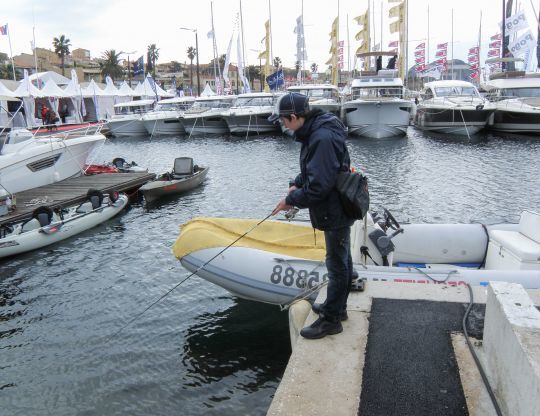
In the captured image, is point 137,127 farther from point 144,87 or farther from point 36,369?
point 36,369

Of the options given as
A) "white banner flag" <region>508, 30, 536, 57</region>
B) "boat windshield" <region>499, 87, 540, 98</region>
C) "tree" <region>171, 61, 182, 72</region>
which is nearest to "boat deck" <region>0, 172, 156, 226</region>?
"boat windshield" <region>499, 87, 540, 98</region>

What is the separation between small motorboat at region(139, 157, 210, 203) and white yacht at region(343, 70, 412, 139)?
14.2m

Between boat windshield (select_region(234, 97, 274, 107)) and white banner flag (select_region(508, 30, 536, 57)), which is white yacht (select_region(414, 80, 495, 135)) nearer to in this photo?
white banner flag (select_region(508, 30, 536, 57))

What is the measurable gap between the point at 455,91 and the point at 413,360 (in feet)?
98.8

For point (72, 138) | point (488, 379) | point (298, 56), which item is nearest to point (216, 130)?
point (298, 56)

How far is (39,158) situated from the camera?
575 inches

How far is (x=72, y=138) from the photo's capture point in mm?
16422

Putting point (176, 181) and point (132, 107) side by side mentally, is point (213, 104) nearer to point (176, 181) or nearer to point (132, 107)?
point (132, 107)

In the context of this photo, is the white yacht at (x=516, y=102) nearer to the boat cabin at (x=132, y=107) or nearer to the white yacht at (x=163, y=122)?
the white yacht at (x=163, y=122)

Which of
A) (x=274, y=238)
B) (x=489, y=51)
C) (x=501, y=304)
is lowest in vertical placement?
(x=274, y=238)

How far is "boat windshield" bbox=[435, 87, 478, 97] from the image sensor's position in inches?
1180

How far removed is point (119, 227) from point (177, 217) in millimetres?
1583

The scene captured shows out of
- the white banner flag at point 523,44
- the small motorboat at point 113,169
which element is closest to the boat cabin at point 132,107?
the small motorboat at point 113,169

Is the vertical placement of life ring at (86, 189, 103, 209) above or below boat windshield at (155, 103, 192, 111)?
below
